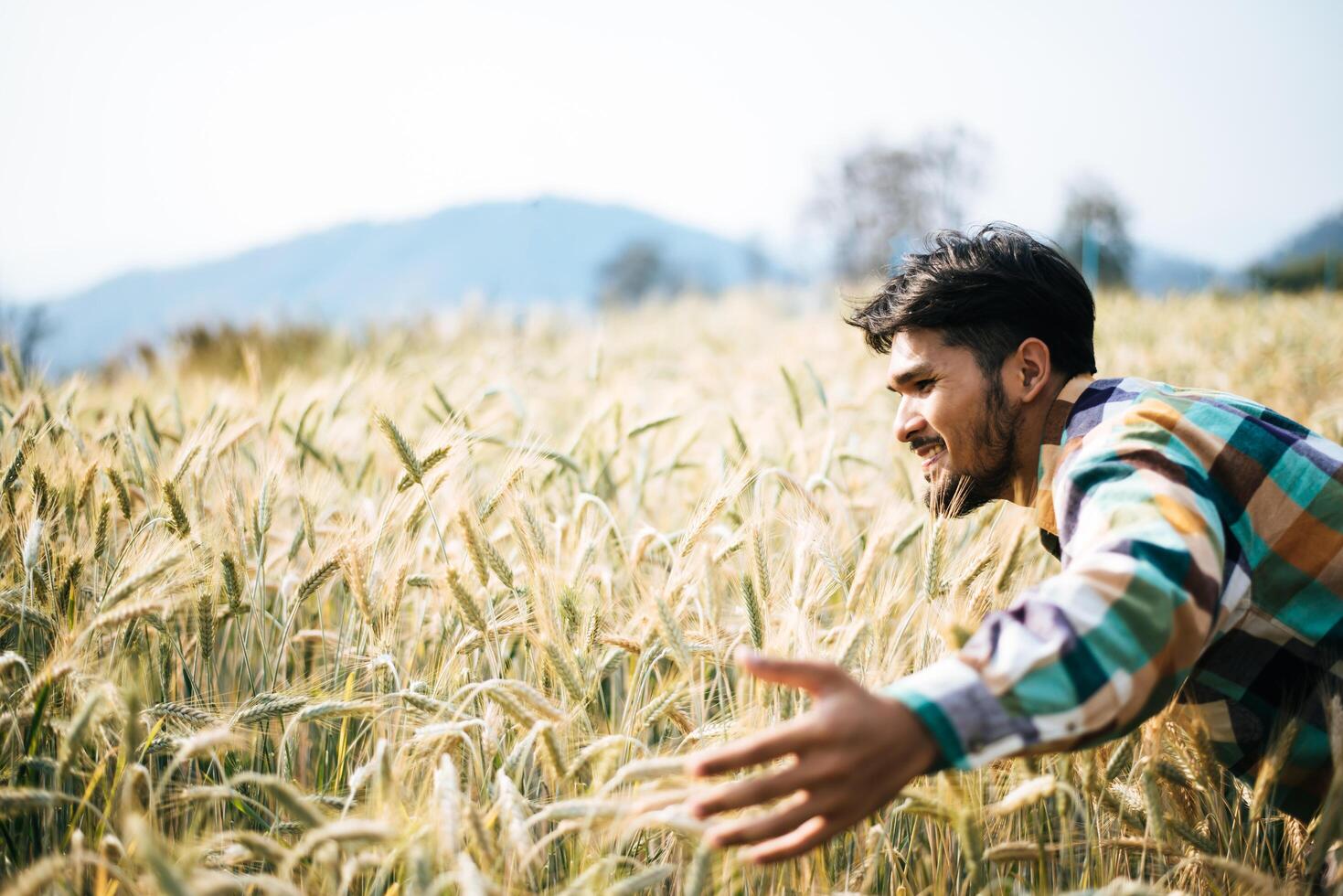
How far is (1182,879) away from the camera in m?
1.39

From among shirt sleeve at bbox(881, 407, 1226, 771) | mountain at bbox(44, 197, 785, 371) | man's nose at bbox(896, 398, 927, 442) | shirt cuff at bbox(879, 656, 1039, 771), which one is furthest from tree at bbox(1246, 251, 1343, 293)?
mountain at bbox(44, 197, 785, 371)

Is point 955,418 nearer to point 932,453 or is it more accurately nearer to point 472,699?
point 932,453

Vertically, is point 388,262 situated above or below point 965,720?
above

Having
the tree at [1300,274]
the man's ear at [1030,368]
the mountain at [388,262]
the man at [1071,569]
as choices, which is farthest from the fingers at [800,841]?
the mountain at [388,262]

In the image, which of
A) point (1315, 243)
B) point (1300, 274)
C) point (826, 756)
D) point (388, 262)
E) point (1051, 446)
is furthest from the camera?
point (388, 262)

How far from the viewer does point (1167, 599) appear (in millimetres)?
807

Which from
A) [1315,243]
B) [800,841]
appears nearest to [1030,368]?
[800,841]

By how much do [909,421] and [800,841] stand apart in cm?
85

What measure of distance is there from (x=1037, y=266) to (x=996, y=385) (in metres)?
Result: 0.28

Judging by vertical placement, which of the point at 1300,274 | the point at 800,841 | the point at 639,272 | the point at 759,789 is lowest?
the point at 1300,274

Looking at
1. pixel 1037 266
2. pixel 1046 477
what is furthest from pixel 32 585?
pixel 1037 266

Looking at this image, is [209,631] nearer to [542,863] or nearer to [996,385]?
[542,863]

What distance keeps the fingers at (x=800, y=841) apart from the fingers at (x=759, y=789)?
58 millimetres

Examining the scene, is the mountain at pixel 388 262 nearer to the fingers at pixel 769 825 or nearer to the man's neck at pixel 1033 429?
the man's neck at pixel 1033 429
